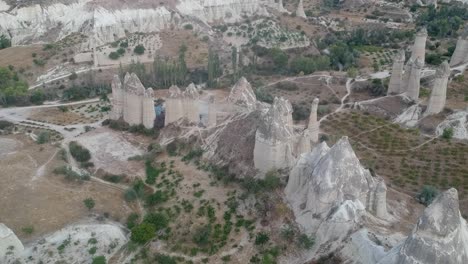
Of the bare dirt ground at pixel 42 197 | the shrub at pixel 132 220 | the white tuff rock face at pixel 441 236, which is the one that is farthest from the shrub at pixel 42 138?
the white tuff rock face at pixel 441 236

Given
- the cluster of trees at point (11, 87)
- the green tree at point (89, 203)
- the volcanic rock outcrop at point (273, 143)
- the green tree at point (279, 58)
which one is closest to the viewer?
the volcanic rock outcrop at point (273, 143)

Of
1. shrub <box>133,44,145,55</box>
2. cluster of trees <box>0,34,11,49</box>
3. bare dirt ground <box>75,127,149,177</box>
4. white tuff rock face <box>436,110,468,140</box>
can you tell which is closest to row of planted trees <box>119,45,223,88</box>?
shrub <box>133,44,145,55</box>

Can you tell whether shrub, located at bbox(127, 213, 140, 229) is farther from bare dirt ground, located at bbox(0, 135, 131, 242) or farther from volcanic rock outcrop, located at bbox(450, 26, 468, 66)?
volcanic rock outcrop, located at bbox(450, 26, 468, 66)

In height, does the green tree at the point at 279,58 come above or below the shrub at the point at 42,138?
above

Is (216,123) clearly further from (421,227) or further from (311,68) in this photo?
(311,68)

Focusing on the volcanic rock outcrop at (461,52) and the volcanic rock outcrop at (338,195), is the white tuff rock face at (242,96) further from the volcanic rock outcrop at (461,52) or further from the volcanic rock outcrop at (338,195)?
→ the volcanic rock outcrop at (461,52)

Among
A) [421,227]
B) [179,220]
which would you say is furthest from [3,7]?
[421,227]

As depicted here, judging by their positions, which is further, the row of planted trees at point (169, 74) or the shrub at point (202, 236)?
the row of planted trees at point (169, 74)
